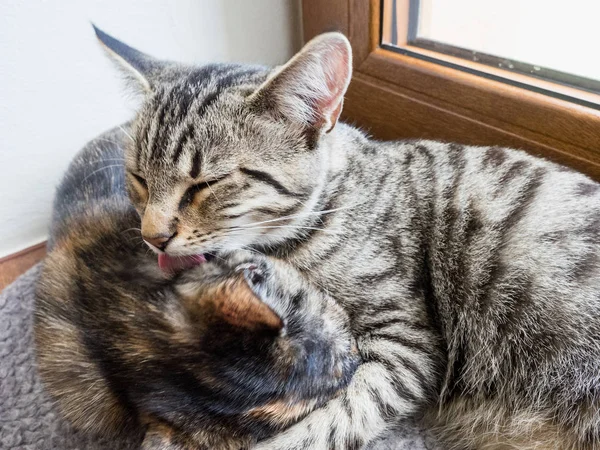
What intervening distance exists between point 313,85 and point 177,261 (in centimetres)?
38

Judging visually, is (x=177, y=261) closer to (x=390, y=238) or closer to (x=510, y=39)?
(x=390, y=238)

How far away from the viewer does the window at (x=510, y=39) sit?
1.20 m

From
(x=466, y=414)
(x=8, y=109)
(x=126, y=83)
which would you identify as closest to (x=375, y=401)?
(x=466, y=414)

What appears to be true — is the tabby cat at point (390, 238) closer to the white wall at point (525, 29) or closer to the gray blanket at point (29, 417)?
the gray blanket at point (29, 417)

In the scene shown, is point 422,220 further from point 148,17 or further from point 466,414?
point 148,17

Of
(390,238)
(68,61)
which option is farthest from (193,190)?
(68,61)

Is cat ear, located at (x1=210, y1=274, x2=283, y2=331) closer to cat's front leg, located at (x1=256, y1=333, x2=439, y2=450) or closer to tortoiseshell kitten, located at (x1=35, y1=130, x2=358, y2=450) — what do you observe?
tortoiseshell kitten, located at (x1=35, y1=130, x2=358, y2=450)

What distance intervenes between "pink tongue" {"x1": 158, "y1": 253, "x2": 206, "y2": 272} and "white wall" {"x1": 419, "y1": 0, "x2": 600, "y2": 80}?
35.9 inches

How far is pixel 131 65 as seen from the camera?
40.0 inches

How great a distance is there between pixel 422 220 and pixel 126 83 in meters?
0.65

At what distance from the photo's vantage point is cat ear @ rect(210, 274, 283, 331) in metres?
0.73

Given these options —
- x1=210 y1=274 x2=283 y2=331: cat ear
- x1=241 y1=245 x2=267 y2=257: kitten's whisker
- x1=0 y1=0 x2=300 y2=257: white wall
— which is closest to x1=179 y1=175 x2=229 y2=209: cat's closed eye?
x1=241 y1=245 x2=267 y2=257: kitten's whisker

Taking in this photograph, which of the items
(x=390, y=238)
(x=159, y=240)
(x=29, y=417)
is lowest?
(x=29, y=417)

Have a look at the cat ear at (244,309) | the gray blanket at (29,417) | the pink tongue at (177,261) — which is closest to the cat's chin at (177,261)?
the pink tongue at (177,261)
